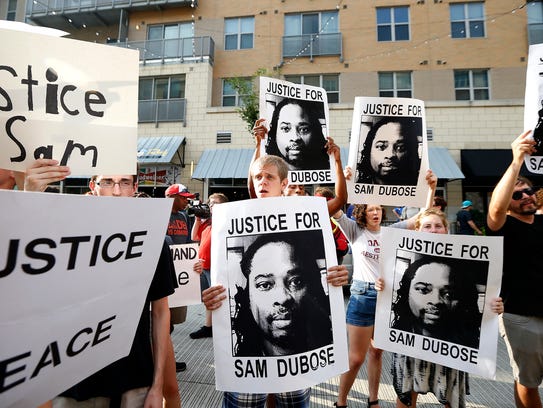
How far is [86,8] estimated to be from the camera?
16.0 metres

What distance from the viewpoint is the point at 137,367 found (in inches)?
56.8

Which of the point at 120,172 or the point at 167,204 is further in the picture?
the point at 120,172

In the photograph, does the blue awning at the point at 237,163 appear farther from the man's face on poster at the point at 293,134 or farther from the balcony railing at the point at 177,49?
the man's face on poster at the point at 293,134

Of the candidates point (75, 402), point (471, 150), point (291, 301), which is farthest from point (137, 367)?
point (471, 150)

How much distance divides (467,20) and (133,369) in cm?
1782

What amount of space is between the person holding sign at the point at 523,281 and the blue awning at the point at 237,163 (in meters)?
9.62

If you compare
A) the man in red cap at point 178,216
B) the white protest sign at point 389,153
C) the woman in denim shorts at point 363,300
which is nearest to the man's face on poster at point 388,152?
the white protest sign at point 389,153

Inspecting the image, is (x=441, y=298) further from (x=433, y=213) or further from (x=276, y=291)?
(x=276, y=291)

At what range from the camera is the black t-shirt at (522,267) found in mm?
2262

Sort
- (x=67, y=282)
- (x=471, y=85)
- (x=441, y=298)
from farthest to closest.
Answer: (x=471, y=85), (x=441, y=298), (x=67, y=282)

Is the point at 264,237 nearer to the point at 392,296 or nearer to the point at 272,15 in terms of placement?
the point at 392,296

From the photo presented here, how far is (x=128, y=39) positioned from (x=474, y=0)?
16.3m

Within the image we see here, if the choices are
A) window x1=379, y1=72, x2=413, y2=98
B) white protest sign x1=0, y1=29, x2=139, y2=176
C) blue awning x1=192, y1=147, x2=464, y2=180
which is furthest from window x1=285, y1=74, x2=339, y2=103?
white protest sign x1=0, y1=29, x2=139, y2=176

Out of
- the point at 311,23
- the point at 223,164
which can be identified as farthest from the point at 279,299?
the point at 311,23
